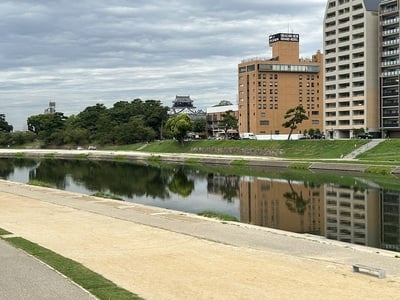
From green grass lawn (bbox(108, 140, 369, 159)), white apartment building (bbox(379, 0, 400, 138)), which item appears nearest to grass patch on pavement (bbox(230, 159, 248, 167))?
green grass lawn (bbox(108, 140, 369, 159))

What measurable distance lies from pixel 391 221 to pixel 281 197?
12.3 meters

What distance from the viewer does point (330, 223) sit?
26375 millimetres

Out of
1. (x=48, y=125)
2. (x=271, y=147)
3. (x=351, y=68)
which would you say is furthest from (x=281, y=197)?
(x=48, y=125)

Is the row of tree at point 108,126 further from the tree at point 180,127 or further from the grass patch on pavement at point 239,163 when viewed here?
the grass patch on pavement at point 239,163

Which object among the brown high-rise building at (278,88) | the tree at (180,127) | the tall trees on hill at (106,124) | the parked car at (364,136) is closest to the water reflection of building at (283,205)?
the parked car at (364,136)

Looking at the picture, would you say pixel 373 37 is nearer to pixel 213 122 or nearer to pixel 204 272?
pixel 213 122

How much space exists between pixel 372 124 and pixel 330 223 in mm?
80302

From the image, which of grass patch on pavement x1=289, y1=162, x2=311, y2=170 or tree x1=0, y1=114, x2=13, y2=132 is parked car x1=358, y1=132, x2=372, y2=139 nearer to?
grass patch on pavement x1=289, y1=162, x2=311, y2=170

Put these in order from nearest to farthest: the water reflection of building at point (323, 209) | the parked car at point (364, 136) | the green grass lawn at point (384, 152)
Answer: the water reflection of building at point (323, 209) → the green grass lawn at point (384, 152) → the parked car at point (364, 136)

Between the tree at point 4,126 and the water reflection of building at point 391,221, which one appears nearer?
the water reflection of building at point 391,221

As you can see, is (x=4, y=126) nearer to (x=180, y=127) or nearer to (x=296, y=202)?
(x=180, y=127)

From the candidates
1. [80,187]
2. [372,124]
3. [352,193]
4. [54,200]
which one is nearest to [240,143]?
[372,124]

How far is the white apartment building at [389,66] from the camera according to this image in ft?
319

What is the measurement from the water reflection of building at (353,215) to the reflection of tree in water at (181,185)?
1119 centimetres
